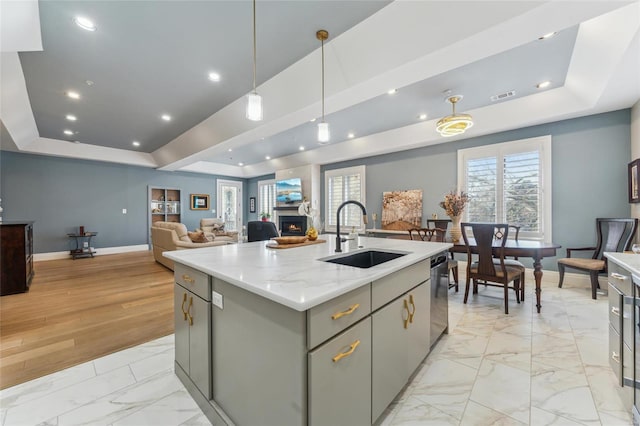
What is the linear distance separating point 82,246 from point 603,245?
1090 centimetres

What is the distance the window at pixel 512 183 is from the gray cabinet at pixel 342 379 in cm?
444

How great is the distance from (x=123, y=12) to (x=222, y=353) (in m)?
2.93

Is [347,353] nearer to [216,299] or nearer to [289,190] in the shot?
[216,299]

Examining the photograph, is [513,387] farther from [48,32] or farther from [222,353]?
[48,32]

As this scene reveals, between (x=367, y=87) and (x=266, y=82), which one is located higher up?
(x=266, y=82)

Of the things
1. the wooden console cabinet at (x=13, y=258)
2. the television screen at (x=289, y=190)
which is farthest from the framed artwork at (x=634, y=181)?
the wooden console cabinet at (x=13, y=258)

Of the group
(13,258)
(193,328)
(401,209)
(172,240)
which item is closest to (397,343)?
(193,328)

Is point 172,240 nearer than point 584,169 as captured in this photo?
No

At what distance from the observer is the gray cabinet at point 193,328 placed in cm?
149

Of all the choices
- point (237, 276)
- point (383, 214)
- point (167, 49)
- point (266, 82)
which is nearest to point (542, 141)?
point (383, 214)

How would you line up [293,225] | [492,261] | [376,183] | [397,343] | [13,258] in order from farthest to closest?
[293,225]
[376,183]
[13,258]
[492,261]
[397,343]

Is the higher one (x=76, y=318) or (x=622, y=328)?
(x=622, y=328)

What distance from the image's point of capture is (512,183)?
4.46 metres

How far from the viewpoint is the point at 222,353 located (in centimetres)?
139
